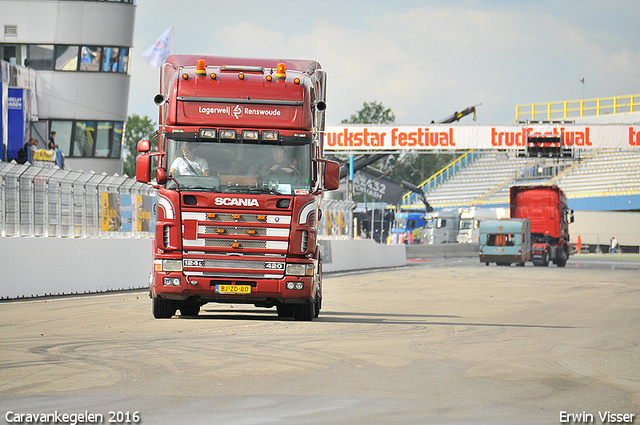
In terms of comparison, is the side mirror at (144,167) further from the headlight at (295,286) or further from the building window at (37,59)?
the building window at (37,59)

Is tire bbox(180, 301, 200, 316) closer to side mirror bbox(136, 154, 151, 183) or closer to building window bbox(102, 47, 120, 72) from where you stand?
side mirror bbox(136, 154, 151, 183)

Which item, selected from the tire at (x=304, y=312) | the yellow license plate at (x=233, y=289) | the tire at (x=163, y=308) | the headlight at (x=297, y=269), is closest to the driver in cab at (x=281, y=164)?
the headlight at (x=297, y=269)

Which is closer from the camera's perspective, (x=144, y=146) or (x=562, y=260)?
(x=144, y=146)

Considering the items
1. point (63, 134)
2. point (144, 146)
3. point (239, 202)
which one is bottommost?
point (239, 202)

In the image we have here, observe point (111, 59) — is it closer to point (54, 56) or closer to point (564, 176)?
point (54, 56)

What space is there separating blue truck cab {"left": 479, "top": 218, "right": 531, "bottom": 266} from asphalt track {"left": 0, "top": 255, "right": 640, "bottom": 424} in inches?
1124

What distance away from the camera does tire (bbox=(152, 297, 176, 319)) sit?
44.5ft

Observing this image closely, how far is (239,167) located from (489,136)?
36.1 meters

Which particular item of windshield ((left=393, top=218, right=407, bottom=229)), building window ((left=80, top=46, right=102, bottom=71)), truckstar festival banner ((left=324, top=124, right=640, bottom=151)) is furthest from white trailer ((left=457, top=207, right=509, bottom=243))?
building window ((left=80, top=46, right=102, bottom=71))

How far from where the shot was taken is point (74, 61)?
42031 millimetres

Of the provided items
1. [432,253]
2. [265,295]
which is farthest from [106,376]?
[432,253]

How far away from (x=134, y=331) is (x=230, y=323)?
68.5 inches

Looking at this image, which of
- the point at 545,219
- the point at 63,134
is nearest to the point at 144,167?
the point at 63,134

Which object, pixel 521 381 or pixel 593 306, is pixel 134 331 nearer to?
pixel 521 381
